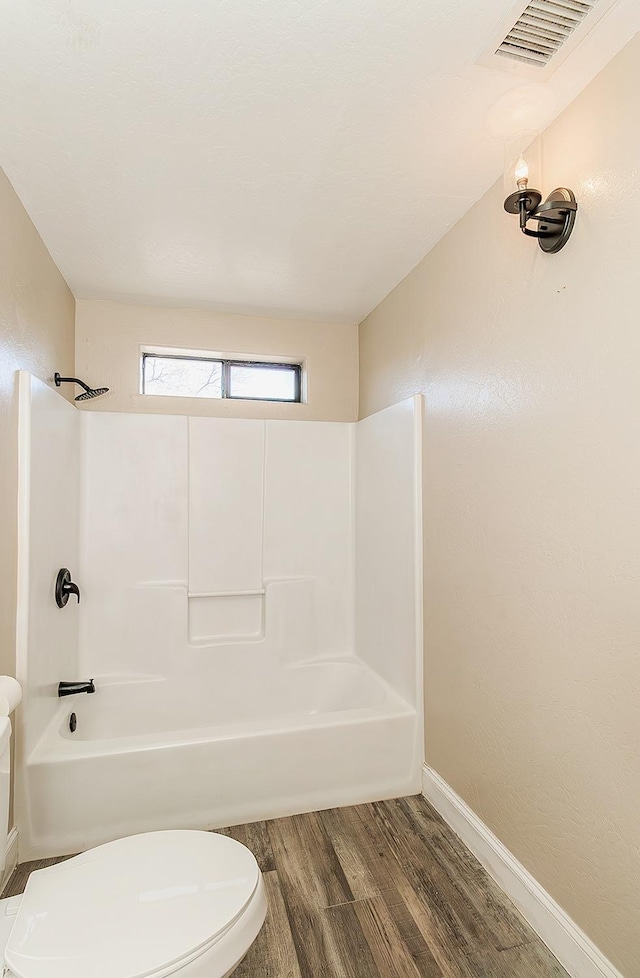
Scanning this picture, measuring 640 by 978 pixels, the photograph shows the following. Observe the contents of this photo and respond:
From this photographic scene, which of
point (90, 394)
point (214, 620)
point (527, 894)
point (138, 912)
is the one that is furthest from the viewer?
point (214, 620)

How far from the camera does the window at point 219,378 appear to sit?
10.2 ft

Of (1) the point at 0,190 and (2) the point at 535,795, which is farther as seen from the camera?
(1) the point at 0,190

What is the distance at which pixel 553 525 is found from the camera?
5.12 feet

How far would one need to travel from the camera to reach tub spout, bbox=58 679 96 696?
236 centimetres

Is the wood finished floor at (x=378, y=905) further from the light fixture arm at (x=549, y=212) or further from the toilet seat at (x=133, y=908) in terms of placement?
the light fixture arm at (x=549, y=212)

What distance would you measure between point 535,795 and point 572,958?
0.38 meters

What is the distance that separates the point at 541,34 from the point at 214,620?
2.76m

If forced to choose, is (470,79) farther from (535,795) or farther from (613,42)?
(535,795)

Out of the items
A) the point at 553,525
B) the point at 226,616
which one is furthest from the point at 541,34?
the point at 226,616

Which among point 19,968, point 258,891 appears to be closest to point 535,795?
point 258,891

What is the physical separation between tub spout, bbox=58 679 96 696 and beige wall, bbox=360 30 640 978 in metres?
1.56

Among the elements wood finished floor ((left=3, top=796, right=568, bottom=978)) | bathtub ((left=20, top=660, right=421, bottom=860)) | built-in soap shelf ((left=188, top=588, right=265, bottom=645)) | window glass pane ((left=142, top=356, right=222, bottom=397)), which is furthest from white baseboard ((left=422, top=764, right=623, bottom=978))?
window glass pane ((left=142, top=356, right=222, bottom=397))

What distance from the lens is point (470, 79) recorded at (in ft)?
4.65

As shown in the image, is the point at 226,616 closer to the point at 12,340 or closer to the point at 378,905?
the point at 378,905
